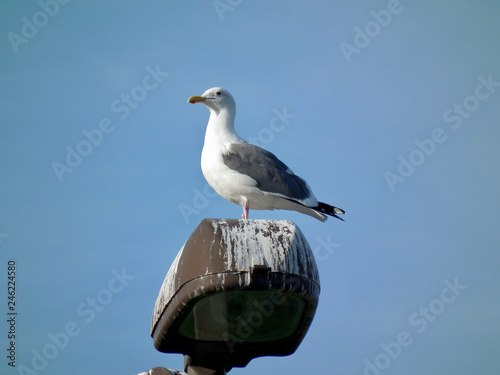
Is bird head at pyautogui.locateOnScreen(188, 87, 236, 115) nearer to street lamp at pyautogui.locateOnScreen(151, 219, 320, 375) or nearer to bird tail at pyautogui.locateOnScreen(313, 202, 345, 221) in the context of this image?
bird tail at pyautogui.locateOnScreen(313, 202, 345, 221)

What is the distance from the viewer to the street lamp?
1.83 metres

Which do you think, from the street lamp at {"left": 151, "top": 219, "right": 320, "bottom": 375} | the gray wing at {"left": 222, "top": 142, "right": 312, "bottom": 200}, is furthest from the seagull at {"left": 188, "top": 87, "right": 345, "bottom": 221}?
the street lamp at {"left": 151, "top": 219, "right": 320, "bottom": 375}

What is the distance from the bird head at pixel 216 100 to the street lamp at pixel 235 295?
191 inches

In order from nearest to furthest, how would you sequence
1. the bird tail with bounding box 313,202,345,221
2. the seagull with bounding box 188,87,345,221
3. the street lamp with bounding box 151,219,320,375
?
the street lamp with bounding box 151,219,320,375
the seagull with bounding box 188,87,345,221
the bird tail with bounding box 313,202,345,221

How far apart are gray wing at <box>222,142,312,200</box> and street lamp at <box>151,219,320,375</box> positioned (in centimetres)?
413

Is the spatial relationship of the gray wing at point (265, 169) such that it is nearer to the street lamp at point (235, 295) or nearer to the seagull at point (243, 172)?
the seagull at point (243, 172)

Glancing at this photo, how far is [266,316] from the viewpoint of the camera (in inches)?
84.4

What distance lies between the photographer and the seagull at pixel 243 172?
635 cm

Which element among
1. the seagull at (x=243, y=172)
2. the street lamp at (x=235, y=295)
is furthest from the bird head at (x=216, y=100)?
the street lamp at (x=235, y=295)

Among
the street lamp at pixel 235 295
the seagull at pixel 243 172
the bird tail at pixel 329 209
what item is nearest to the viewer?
the street lamp at pixel 235 295

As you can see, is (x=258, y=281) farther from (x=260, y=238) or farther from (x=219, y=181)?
(x=219, y=181)

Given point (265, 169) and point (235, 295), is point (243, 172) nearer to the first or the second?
point (265, 169)

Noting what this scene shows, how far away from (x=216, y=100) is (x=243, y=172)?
986 millimetres

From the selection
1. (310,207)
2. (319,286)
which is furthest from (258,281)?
(310,207)
